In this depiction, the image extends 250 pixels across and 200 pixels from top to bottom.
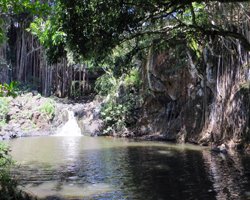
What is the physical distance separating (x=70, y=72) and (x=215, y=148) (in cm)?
1972

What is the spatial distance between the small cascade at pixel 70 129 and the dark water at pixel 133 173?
271 inches

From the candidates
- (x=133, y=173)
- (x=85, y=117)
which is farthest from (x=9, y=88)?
(x=85, y=117)

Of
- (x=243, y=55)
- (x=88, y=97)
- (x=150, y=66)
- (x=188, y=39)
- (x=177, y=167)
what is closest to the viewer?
(x=188, y=39)

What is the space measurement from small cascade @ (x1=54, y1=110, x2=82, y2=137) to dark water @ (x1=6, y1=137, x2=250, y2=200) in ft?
22.6

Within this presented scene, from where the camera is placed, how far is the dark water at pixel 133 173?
Answer: 8.73m

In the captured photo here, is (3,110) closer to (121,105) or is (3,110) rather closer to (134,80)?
(121,105)

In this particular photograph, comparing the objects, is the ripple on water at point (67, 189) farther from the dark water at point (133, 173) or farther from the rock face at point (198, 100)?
the rock face at point (198, 100)

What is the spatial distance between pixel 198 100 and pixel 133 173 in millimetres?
→ 7964

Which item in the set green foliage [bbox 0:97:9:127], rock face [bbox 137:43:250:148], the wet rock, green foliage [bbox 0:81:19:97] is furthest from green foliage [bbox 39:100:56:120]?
green foliage [bbox 0:81:19:97]

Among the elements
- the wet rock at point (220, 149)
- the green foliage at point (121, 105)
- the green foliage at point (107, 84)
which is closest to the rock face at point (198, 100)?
the wet rock at point (220, 149)

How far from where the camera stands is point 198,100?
1797cm

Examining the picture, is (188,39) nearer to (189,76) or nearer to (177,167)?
(177,167)

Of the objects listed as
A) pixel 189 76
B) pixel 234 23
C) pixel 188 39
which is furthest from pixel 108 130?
pixel 188 39

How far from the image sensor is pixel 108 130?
21.8 m
